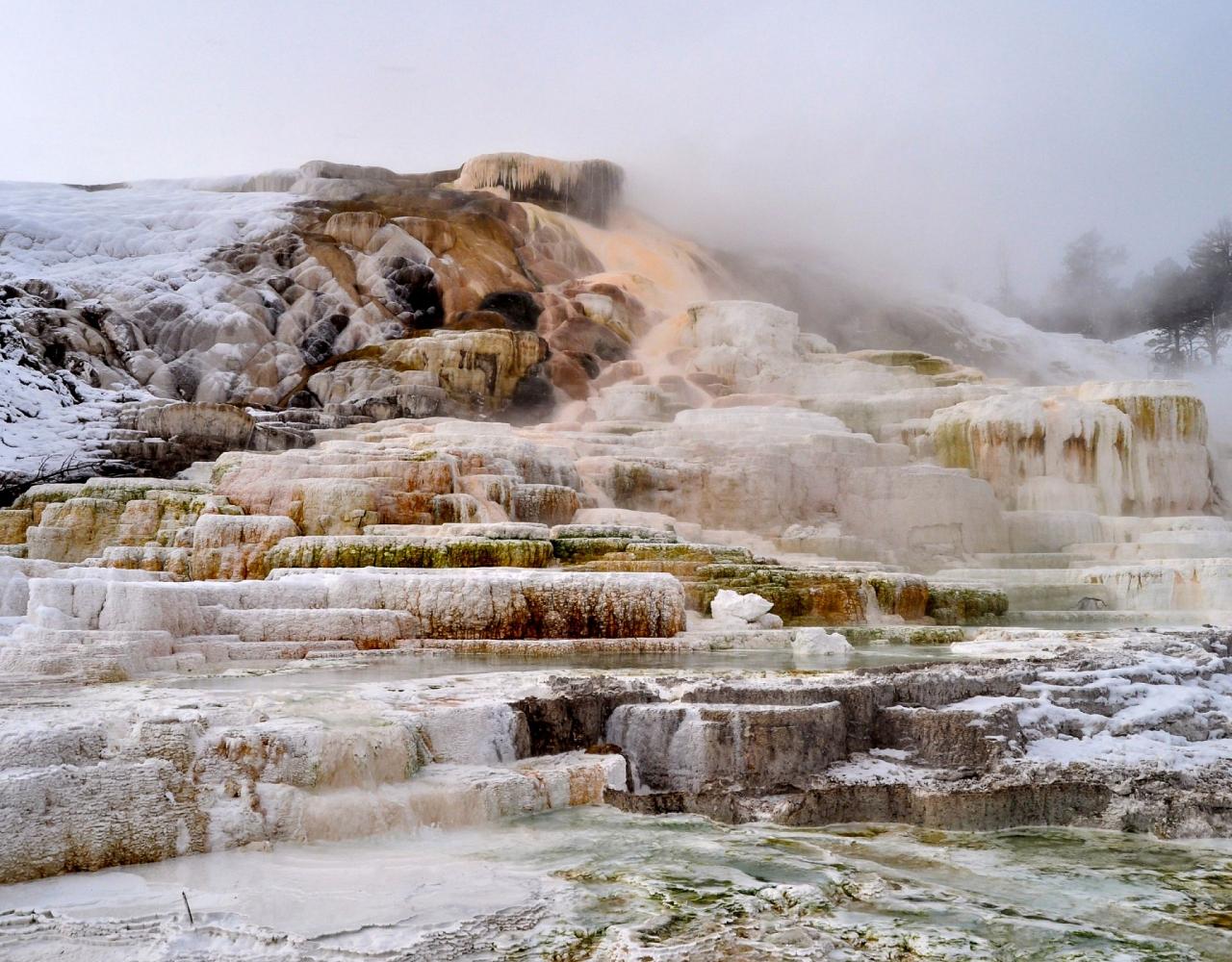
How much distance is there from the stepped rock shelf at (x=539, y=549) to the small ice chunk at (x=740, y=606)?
0.04 metres

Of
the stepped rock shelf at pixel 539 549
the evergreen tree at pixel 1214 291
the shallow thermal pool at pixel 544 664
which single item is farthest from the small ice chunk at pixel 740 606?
the evergreen tree at pixel 1214 291

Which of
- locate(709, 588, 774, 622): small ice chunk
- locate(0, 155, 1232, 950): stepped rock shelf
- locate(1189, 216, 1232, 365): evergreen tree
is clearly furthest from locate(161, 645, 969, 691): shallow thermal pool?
locate(1189, 216, 1232, 365): evergreen tree

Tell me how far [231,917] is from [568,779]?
1.71 metres

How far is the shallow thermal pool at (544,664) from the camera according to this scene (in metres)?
6.09

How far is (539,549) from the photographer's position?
37.0 feet

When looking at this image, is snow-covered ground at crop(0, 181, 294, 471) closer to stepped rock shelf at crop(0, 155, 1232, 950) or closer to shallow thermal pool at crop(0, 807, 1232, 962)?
stepped rock shelf at crop(0, 155, 1232, 950)

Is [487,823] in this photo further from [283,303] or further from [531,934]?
[283,303]

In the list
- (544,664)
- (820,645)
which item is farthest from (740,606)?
(544,664)

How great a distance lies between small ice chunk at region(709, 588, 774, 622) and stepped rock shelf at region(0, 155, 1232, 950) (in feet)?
0.13

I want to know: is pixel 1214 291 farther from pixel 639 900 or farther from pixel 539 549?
pixel 639 900

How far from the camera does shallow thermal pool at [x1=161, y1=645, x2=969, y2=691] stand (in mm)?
6086

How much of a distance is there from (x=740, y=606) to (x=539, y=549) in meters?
2.27

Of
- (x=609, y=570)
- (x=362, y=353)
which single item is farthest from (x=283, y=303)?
(x=609, y=570)

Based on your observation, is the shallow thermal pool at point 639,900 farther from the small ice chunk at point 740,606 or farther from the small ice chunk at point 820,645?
the small ice chunk at point 740,606
